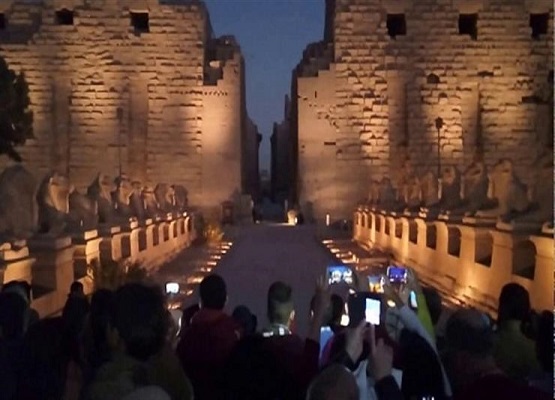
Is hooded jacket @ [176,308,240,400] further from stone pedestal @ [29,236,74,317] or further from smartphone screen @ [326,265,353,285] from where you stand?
stone pedestal @ [29,236,74,317]

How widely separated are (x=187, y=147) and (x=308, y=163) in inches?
137

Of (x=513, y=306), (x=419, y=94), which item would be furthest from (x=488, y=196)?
(x=419, y=94)

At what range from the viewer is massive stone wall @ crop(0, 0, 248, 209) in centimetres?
2742

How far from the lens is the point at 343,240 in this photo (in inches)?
888

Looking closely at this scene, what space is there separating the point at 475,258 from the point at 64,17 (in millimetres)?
Answer: 19490

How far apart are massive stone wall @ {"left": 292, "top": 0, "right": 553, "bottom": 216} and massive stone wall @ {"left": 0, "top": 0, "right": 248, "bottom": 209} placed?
2746 mm

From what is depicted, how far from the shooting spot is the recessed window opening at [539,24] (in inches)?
1115

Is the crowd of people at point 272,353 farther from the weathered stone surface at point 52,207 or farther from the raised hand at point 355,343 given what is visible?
the weathered stone surface at point 52,207

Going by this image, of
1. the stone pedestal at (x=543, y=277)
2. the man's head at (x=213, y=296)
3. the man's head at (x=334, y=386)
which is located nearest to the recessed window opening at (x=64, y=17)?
the stone pedestal at (x=543, y=277)

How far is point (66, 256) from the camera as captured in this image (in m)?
9.91

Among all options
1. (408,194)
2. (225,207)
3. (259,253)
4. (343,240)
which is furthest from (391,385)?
(225,207)

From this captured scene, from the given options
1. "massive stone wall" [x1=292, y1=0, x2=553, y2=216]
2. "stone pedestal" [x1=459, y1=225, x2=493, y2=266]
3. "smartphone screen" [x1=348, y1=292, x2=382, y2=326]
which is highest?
"massive stone wall" [x1=292, y1=0, x2=553, y2=216]

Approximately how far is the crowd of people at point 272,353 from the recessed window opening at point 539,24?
996 inches

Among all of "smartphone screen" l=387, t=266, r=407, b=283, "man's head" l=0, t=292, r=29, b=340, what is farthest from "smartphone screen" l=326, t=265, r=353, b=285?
"man's head" l=0, t=292, r=29, b=340
